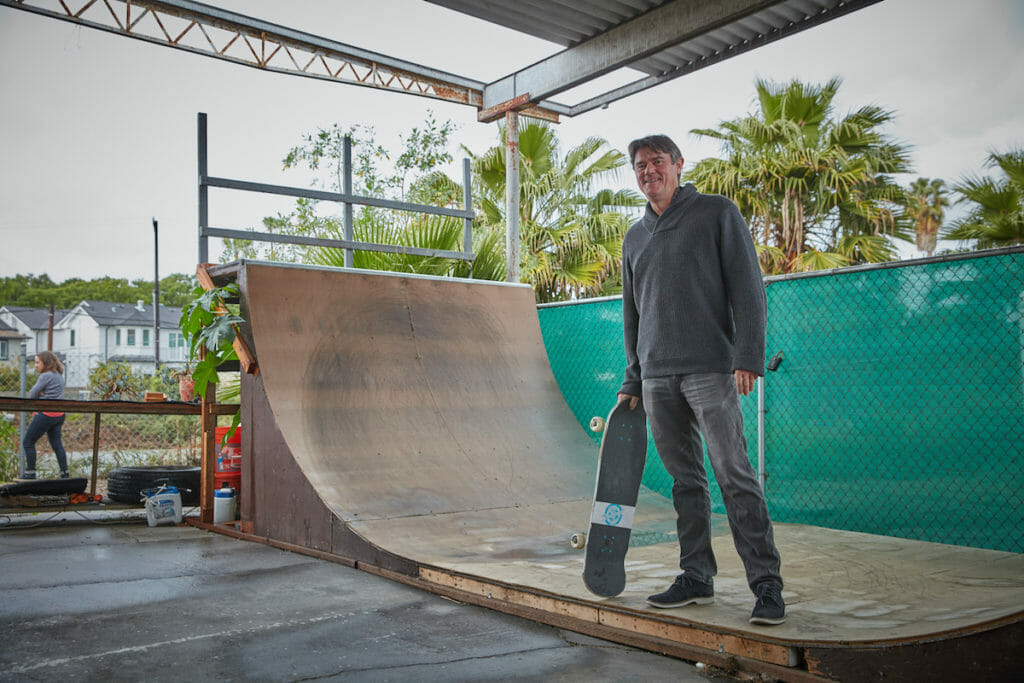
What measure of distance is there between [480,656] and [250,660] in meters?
0.85

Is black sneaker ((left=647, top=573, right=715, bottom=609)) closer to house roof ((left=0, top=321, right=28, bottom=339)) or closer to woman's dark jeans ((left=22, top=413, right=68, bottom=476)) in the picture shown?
woman's dark jeans ((left=22, top=413, right=68, bottom=476))

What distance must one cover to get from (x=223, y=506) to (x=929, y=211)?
38.1 m

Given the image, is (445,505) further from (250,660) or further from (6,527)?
→ (6,527)

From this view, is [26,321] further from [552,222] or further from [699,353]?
[699,353]

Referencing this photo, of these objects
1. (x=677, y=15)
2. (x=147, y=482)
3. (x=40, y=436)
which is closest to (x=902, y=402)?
(x=677, y=15)

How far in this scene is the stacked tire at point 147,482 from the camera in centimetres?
692

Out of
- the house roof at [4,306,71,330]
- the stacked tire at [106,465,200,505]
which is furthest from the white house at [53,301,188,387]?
the stacked tire at [106,465,200,505]

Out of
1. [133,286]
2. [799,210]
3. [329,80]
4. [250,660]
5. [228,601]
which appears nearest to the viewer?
[250,660]

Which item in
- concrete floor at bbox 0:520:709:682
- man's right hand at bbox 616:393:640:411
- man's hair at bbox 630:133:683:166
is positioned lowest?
concrete floor at bbox 0:520:709:682

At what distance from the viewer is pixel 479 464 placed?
5.86 metres

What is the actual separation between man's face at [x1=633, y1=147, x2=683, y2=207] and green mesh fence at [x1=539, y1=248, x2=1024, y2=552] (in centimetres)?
246

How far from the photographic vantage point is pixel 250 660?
2764 millimetres

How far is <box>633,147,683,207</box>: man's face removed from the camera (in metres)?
3.06

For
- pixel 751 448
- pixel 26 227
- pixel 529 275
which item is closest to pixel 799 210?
pixel 529 275
